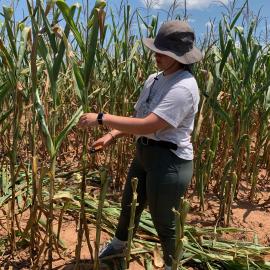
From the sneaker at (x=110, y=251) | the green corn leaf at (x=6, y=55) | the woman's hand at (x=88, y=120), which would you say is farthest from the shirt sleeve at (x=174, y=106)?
the sneaker at (x=110, y=251)

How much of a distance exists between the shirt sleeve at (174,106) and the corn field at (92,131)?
0.28m

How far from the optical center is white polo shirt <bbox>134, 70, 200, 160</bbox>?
153 centimetres

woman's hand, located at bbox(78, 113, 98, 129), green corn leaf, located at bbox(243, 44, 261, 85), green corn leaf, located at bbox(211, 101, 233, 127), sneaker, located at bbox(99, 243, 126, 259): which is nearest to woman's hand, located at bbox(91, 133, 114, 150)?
woman's hand, located at bbox(78, 113, 98, 129)

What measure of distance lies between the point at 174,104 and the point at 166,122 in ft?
0.23

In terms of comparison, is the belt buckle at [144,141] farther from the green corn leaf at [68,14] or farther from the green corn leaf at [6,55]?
the green corn leaf at [6,55]

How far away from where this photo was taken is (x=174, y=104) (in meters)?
1.53

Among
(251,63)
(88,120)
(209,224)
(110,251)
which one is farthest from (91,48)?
(209,224)

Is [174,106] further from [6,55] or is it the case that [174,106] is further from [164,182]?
[6,55]

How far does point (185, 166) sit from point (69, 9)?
0.74 m

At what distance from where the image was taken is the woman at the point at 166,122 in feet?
5.01

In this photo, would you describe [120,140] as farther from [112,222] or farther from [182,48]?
[182,48]

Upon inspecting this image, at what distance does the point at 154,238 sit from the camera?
91.0 inches

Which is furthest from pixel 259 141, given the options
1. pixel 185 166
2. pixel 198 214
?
pixel 185 166

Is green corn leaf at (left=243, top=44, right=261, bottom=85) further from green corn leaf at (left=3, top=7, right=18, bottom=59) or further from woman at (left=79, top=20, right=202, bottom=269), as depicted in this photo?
green corn leaf at (left=3, top=7, right=18, bottom=59)
